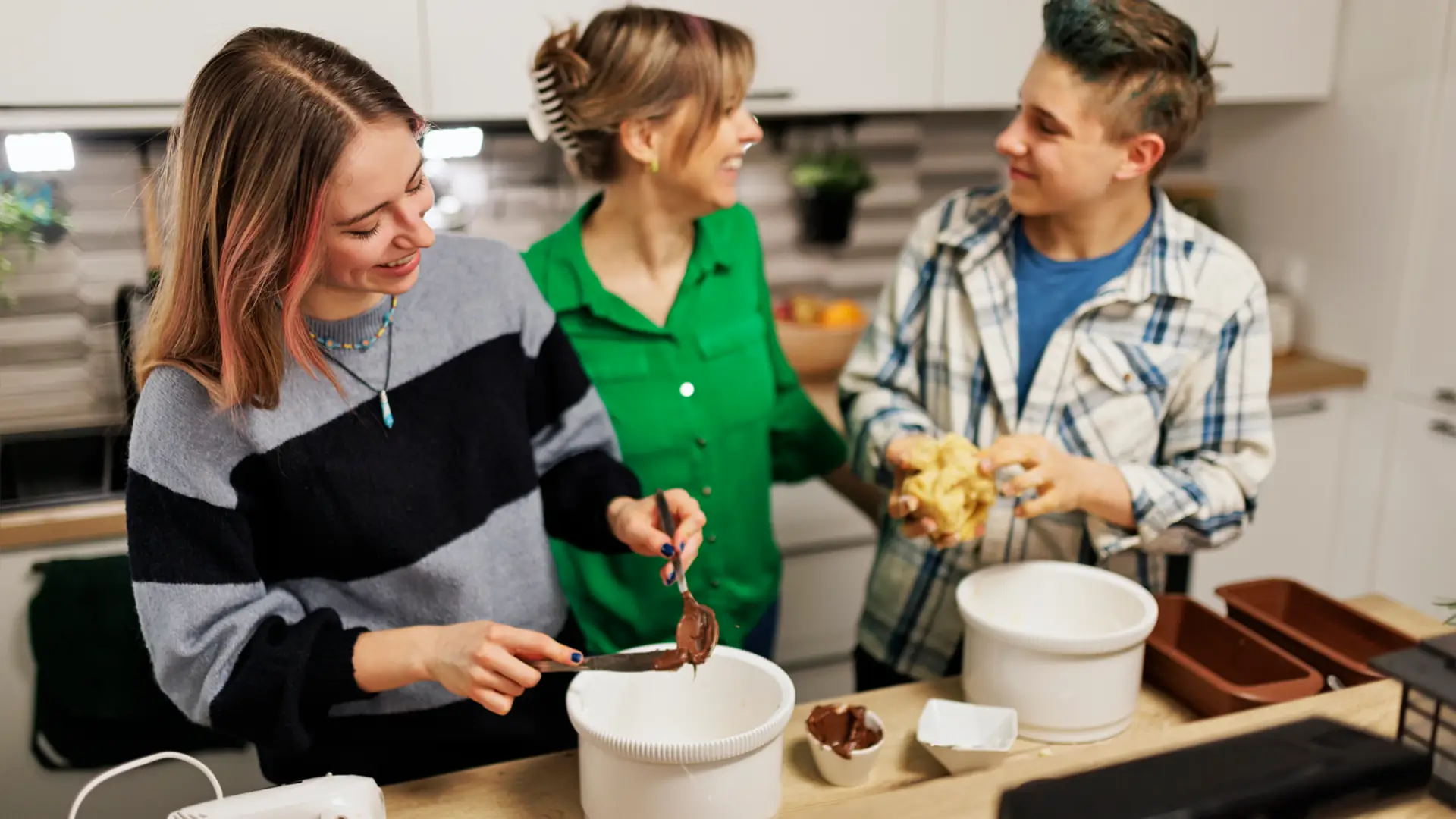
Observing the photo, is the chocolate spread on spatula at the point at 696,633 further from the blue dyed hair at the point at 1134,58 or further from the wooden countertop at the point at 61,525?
the wooden countertop at the point at 61,525

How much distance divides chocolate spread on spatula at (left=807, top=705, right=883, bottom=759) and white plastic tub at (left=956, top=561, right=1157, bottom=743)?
14 cm

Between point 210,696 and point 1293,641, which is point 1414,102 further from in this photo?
point 210,696

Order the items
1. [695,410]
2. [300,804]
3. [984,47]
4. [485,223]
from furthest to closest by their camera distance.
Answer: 1. [485,223]
2. [984,47]
3. [695,410]
4. [300,804]

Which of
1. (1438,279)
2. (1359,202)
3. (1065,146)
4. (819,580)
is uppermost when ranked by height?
(1065,146)

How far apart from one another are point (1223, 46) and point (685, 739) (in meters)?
1.99

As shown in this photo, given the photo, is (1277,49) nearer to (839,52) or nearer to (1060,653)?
(839,52)

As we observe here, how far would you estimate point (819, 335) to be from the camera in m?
2.35

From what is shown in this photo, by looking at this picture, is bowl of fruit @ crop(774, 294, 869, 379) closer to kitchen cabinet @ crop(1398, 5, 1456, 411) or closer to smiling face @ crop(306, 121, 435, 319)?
kitchen cabinet @ crop(1398, 5, 1456, 411)

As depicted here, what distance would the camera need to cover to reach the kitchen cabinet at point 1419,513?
2.21m

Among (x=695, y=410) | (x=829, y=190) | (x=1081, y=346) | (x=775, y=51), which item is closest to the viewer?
(x=1081, y=346)

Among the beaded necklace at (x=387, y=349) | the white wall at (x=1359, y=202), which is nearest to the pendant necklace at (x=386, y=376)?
the beaded necklace at (x=387, y=349)

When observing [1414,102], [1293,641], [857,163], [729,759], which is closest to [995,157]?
[857,163]

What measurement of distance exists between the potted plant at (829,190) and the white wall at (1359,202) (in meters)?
0.94

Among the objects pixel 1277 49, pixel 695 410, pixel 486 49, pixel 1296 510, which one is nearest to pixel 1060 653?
pixel 695 410
